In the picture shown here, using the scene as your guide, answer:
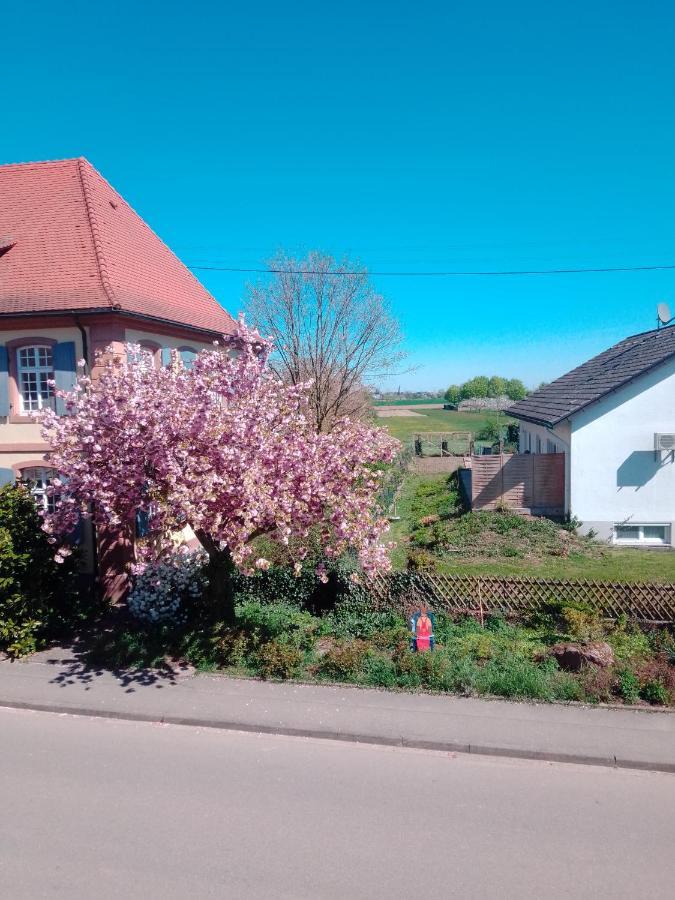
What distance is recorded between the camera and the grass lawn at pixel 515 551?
15.6 meters

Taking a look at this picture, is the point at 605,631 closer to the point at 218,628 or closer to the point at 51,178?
the point at 218,628

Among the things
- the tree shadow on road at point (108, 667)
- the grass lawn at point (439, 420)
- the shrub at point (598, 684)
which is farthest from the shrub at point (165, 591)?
the grass lawn at point (439, 420)

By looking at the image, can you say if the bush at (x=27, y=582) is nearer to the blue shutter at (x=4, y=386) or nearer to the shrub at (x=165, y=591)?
the shrub at (x=165, y=591)

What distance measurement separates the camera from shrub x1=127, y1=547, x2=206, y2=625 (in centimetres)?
1235

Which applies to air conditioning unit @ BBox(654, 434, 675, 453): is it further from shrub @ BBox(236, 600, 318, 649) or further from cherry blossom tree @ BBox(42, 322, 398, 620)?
shrub @ BBox(236, 600, 318, 649)

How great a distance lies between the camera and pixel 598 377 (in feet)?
72.0

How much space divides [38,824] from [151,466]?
4586 mm

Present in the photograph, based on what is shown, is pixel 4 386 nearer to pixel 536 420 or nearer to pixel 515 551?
pixel 515 551

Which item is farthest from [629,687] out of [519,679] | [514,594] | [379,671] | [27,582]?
[27,582]

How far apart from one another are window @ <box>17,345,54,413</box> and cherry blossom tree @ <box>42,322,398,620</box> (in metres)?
4.72

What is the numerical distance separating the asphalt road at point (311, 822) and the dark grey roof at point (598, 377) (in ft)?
43.1

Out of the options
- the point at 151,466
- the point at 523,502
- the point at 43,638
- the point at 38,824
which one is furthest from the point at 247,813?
the point at 523,502

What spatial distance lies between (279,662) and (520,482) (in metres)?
12.2

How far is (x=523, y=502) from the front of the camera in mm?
20344
